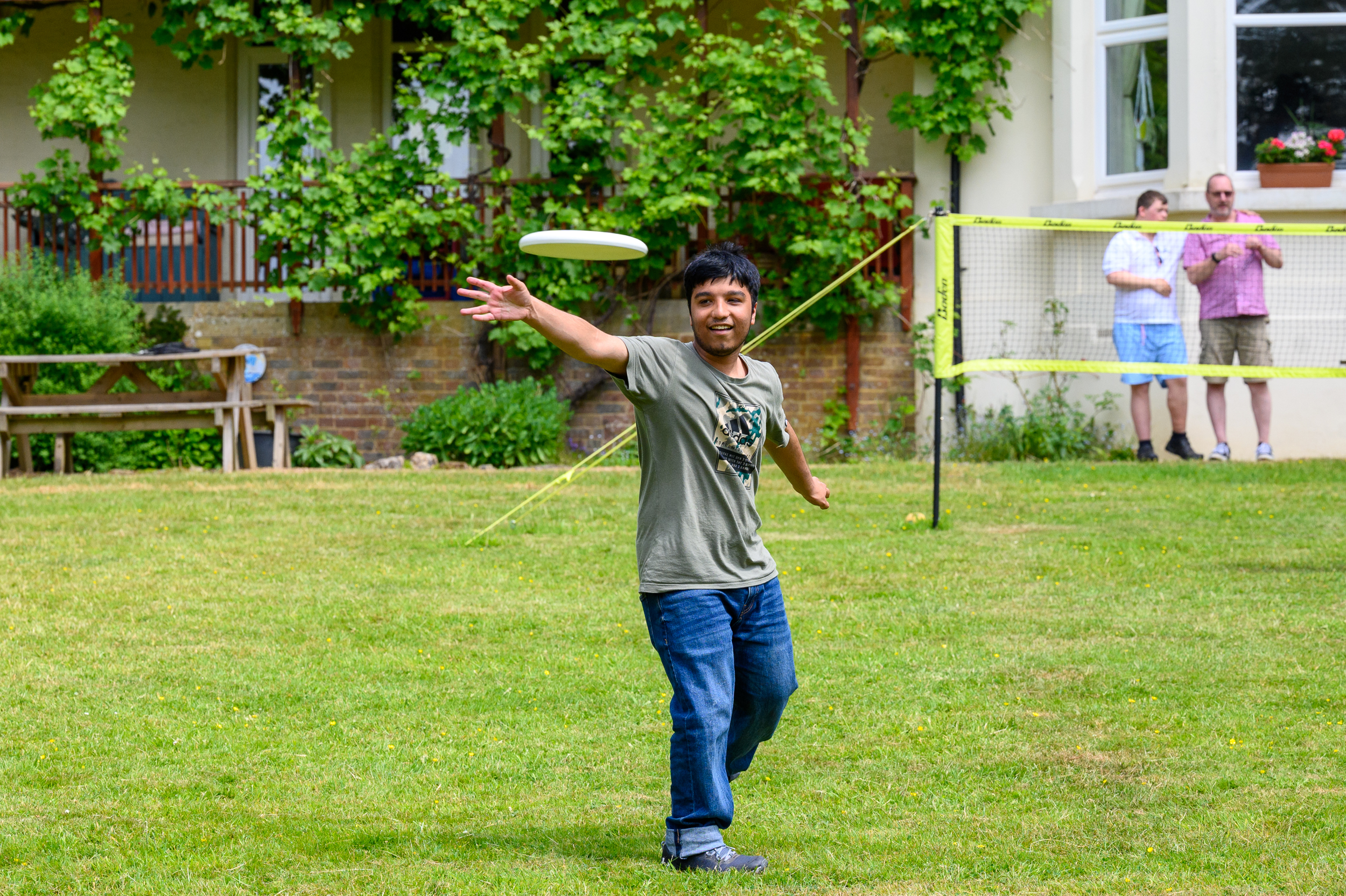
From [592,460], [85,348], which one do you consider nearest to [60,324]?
[85,348]

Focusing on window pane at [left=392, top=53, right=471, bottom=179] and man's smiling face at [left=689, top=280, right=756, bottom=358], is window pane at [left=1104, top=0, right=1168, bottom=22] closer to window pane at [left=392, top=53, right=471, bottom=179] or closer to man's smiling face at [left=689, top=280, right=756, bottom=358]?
window pane at [left=392, top=53, right=471, bottom=179]

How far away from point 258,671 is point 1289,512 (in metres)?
7.11

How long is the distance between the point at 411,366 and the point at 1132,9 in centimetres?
828

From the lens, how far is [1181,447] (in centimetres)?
1340

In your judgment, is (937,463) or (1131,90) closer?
(937,463)

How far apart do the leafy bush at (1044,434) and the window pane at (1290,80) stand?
2.90 meters

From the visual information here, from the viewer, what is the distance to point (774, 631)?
13.9 ft

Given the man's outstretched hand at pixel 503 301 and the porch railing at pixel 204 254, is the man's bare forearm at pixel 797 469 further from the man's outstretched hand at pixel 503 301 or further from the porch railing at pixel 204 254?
the porch railing at pixel 204 254

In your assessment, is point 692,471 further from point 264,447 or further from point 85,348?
point 85,348

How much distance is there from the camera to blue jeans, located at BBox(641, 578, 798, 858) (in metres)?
4.05

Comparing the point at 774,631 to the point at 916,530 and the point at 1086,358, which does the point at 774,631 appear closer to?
the point at 916,530

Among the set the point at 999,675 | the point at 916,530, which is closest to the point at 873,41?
the point at 916,530

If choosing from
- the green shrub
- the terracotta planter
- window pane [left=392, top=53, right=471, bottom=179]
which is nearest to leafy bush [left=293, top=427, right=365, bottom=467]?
the green shrub

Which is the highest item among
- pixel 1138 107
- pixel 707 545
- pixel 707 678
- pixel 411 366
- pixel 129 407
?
pixel 1138 107
